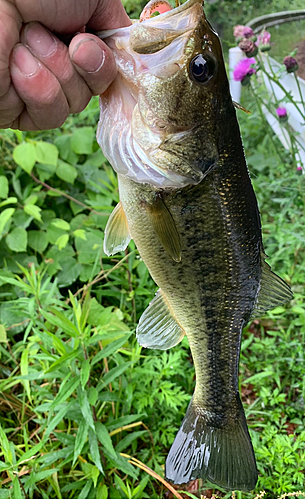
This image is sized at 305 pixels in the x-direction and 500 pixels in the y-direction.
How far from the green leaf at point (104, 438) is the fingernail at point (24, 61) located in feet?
4.76

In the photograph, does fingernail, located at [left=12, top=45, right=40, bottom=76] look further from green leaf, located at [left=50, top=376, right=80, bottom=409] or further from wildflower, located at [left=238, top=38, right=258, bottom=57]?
wildflower, located at [left=238, top=38, right=258, bottom=57]

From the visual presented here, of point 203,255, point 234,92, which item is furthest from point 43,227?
point 234,92

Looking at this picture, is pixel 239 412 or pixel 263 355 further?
pixel 263 355

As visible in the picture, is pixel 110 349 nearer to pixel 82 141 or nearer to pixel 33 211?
pixel 33 211

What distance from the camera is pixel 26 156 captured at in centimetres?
288

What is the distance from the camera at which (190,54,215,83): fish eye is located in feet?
3.43

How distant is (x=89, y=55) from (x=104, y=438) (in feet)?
4.89

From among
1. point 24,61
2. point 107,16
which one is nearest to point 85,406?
point 24,61

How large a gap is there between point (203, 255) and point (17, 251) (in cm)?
187

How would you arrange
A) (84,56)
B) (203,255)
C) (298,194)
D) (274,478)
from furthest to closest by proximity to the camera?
1. (298,194)
2. (274,478)
3. (203,255)
4. (84,56)

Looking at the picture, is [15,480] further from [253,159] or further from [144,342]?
[253,159]

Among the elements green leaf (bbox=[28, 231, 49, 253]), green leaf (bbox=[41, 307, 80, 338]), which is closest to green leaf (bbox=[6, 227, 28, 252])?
green leaf (bbox=[28, 231, 49, 253])

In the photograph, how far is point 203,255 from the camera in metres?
1.30

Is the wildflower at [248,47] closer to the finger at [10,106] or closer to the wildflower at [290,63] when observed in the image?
the wildflower at [290,63]
